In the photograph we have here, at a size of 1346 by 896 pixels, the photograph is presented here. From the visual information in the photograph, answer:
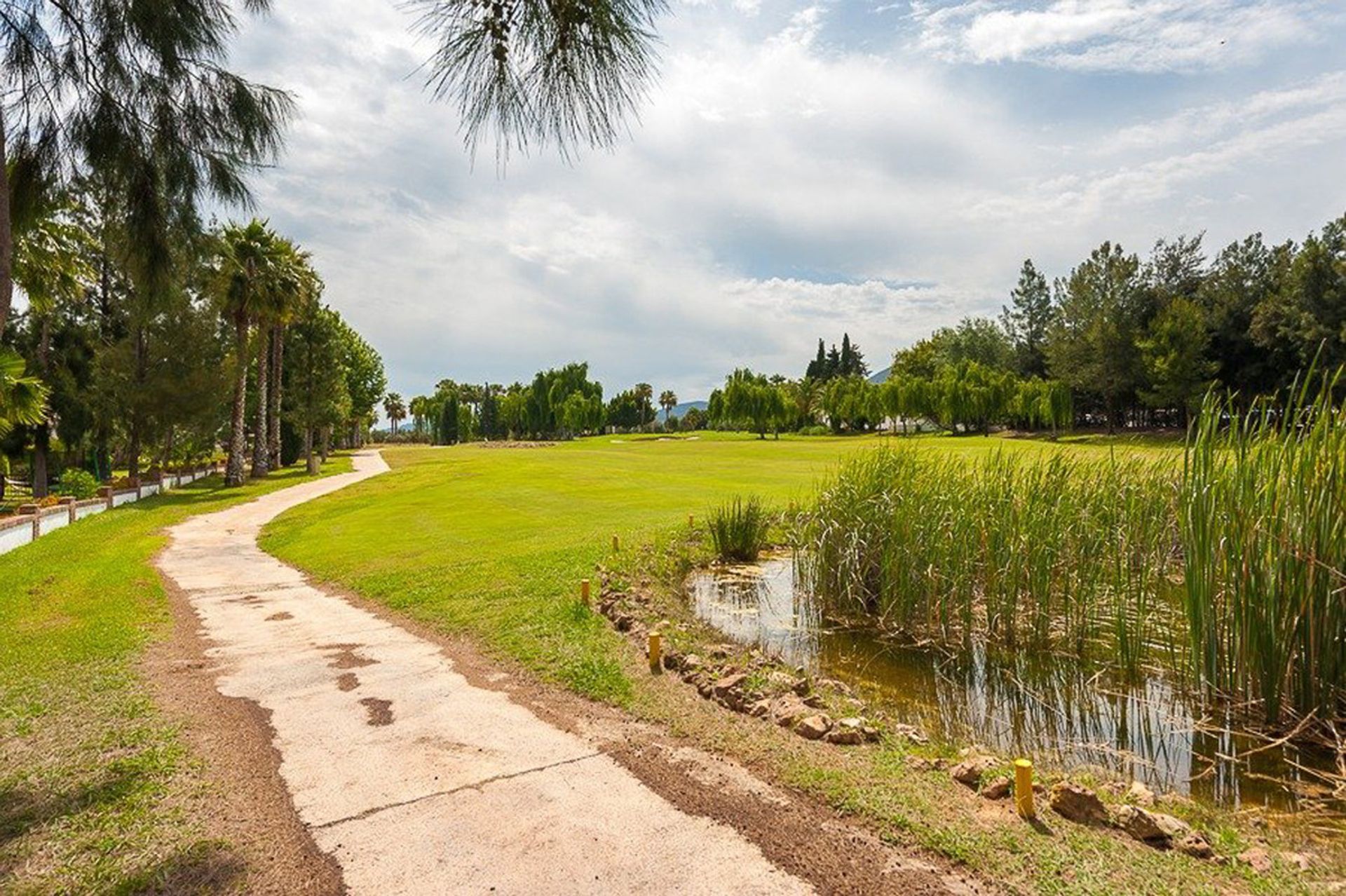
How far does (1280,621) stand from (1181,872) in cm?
273

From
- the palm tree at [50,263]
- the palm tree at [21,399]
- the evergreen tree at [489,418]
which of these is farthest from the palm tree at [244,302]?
the evergreen tree at [489,418]

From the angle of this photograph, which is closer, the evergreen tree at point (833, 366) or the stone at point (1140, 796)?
the stone at point (1140, 796)

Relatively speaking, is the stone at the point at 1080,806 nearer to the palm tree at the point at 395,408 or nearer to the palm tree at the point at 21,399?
the palm tree at the point at 21,399

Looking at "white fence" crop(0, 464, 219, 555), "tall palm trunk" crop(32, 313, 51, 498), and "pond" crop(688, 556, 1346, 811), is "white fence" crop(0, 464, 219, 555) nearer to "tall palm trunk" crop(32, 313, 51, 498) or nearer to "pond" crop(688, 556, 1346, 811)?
"tall palm trunk" crop(32, 313, 51, 498)

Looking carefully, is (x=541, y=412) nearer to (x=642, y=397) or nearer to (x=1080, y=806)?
(x=642, y=397)

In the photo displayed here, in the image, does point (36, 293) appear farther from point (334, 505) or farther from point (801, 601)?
point (334, 505)

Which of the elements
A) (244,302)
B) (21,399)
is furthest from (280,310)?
(21,399)

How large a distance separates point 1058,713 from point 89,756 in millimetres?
7892

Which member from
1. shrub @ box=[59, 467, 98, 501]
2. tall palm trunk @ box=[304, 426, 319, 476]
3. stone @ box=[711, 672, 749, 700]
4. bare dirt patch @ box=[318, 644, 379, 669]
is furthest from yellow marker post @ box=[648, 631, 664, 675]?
tall palm trunk @ box=[304, 426, 319, 476]

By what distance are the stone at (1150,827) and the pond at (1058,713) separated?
1.50m

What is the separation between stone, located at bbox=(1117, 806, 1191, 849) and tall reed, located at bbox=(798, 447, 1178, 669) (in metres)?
3.06

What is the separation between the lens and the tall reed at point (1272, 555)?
5086 millimetres

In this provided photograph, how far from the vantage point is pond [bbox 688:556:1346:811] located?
5.38m

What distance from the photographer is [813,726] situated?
5.40m
